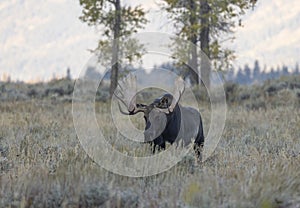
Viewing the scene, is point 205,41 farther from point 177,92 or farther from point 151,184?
point 151,184

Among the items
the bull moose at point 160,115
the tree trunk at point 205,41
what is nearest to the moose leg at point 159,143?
the bull moose at point 160,115

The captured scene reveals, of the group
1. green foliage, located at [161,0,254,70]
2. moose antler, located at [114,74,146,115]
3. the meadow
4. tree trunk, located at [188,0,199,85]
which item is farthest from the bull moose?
green foliage, located at [161,0,254,70]

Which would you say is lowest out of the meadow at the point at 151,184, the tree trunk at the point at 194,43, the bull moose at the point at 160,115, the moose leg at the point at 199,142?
the meadow at the point at 151,184

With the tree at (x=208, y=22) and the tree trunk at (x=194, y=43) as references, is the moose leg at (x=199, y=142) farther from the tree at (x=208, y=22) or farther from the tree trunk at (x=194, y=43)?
the tree at (x=208, y=22)

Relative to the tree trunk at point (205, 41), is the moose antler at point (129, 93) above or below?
below

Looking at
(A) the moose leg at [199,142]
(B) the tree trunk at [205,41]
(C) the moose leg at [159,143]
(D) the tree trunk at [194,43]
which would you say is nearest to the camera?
(C) the moose leg at [159,143]

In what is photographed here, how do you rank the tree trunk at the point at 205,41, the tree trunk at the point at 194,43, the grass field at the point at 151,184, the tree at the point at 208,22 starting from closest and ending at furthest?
the grass field at the point at 151,184 → the tree trunk at the point at 194,43 → the tree trunk at the point at 205,41 → the tree at the point at 208,22

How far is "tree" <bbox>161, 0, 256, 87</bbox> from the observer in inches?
910

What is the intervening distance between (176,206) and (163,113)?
3505 mm

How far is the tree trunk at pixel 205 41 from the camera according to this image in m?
23.0

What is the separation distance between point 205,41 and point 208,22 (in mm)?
1238

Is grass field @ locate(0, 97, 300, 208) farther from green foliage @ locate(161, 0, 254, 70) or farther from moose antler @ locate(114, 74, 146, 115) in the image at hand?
green foliage @ locate(161, 0, 254, 70)

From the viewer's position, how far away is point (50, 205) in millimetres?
5258

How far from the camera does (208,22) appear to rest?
23.6m
